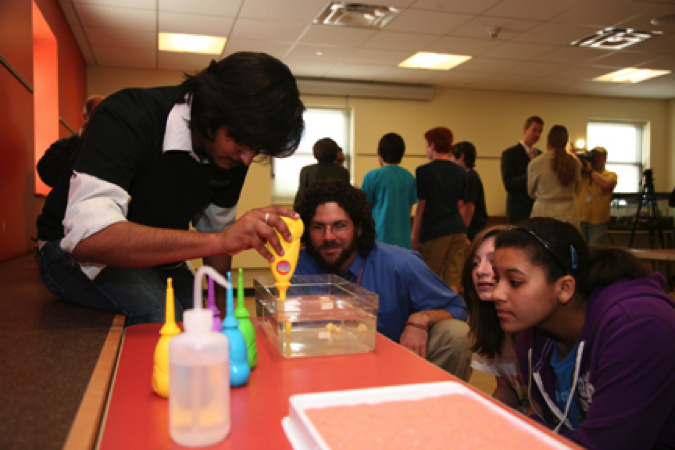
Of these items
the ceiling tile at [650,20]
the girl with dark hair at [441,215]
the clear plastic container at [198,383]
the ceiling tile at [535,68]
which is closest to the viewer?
the clear plastic container at [198,383]

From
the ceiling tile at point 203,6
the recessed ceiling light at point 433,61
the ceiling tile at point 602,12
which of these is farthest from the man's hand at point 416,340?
the recessed ceiling light at point 433,61

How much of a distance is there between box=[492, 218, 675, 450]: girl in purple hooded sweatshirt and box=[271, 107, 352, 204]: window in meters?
5.15

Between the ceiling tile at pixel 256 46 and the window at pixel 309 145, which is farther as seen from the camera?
the window at pixel 309 145

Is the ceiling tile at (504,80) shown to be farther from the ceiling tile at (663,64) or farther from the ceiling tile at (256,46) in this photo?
the ceiling tile at (256,46)

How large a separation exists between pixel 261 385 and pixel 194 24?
4.22m

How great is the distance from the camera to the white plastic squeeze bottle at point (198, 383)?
64 cm

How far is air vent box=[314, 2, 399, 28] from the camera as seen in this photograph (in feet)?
13.4

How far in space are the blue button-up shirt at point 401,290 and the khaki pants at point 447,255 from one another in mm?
2034

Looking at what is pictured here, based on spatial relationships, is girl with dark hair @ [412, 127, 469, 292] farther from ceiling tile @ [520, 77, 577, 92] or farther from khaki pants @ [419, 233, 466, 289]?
ceiling tile @ [520, 77, 577, 92]

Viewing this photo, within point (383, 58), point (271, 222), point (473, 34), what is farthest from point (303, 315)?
point (383, 58)

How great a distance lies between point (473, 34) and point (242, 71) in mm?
3987

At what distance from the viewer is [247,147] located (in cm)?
133

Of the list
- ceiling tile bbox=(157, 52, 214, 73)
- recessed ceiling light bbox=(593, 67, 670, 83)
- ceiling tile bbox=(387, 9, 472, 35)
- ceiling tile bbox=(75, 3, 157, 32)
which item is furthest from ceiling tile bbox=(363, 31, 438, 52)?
recessed ceiling light bbox=(593, 67, 670, 83)

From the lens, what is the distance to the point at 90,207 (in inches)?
44.1
